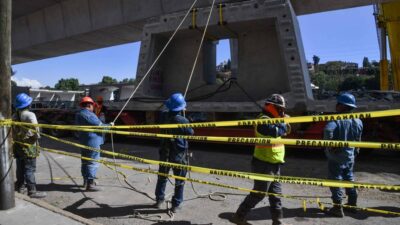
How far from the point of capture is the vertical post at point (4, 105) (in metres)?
4.96

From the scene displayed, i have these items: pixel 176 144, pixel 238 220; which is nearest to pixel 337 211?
pixel 238 220

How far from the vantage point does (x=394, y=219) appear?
4.69 meters

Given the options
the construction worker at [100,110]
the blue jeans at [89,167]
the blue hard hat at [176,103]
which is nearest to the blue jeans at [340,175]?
the blue hard hat at [176,103]

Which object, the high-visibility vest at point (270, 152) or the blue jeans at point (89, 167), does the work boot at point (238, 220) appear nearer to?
the high-visibility vest at point (270, 152)

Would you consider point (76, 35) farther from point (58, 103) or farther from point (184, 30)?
point (184, 30)

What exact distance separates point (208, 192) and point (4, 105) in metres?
3.31

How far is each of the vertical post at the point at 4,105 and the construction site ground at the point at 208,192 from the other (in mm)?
796

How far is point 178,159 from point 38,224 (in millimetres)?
1873

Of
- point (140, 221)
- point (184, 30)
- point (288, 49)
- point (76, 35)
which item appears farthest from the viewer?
point (76, 35)

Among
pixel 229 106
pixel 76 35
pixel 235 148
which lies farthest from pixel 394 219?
pixel 76 35

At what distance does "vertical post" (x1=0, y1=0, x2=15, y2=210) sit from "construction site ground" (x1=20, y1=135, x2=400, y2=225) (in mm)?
796

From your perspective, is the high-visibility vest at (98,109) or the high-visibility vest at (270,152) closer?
the high-visibility vest at (270,152)

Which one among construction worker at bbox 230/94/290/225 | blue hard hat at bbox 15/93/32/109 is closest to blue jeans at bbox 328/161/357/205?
construction worker at bbox 230/94/290/225

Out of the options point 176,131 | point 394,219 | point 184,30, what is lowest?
point 394,219
